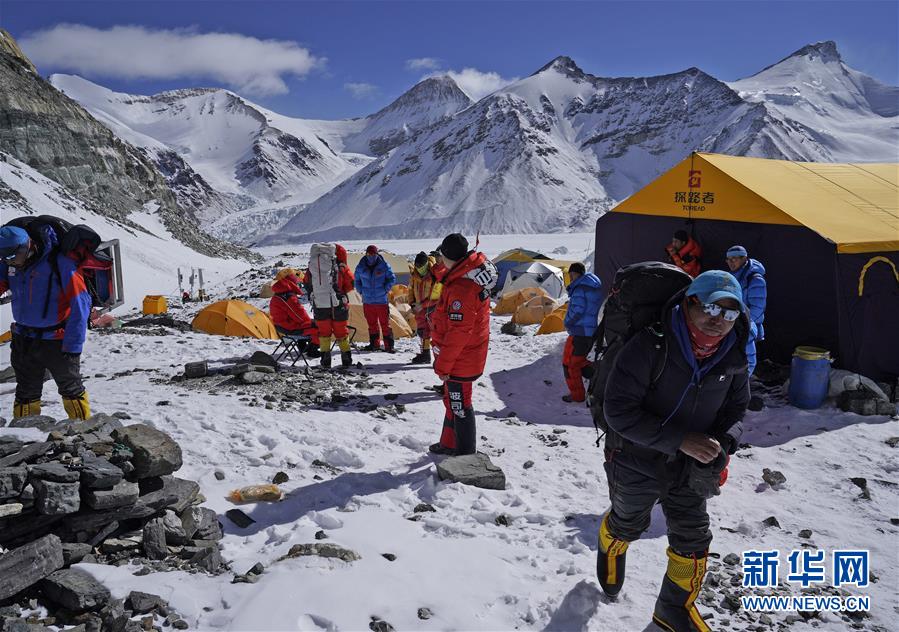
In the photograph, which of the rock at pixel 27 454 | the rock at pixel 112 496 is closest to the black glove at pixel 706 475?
the rock at pixel 112 496

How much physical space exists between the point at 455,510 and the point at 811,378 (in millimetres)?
5805

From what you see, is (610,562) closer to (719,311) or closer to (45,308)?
(719,311)

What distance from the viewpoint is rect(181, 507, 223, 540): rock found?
13.4ft

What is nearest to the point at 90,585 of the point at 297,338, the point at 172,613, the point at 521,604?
the point at 172,613

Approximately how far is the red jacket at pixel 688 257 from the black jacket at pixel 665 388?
6.69m

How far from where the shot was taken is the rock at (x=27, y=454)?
144 inches

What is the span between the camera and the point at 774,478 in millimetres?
5758

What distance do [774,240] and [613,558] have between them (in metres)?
7.29

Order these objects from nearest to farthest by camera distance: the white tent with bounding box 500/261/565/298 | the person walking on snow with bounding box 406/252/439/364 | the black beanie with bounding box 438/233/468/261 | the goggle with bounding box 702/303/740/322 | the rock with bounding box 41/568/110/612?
the goggle with bounding box 702/303/740/322 → the rock with bounding box 41/568/110/612 → the black beanie with bounding box 438/233/468/261 → the person walking on snow with bounding box 406/252/439/364 → the white tent with bounding box 500/261/565/298

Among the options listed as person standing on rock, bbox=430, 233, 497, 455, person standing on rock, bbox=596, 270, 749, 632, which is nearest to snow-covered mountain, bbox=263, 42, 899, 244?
person standing on rock, bbox=430, 233, 497, 455

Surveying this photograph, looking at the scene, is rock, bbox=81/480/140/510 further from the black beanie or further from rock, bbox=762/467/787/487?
rock, bbox=762/467/787/487

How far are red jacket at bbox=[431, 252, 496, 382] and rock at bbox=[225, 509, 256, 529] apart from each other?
84.4 inches

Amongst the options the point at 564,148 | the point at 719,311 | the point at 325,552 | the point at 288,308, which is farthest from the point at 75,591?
the point at 564,148

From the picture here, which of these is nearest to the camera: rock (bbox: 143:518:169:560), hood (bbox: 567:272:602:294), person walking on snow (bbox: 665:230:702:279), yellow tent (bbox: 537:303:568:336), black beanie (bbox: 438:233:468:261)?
rock (bbox: 143:518:169:560)
